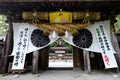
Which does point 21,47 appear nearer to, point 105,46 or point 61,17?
point 61,17

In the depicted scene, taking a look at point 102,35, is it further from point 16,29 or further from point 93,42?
point 16,29

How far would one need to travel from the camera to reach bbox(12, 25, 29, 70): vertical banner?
7.86m

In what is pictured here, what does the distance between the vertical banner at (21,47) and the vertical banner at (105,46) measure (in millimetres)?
3778

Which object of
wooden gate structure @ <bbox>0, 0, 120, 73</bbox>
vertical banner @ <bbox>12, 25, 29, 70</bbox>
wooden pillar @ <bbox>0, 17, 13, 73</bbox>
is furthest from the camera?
wooden pillar @ <bbox>0, 17, 13, 73</bbox>

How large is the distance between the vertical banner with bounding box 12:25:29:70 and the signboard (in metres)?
1.54

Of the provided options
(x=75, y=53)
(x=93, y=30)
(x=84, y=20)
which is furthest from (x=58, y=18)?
(x=75, y=53)

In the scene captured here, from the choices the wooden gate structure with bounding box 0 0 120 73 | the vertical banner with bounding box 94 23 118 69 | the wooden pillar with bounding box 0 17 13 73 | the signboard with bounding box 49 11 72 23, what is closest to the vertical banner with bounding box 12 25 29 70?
the wooden gate structure with bounding box 0 0 120 73

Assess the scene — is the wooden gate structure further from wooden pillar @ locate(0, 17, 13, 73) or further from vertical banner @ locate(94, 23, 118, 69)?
vertical banner @ locate(94, 23, 118, 69)

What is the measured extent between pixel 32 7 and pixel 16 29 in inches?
60.5

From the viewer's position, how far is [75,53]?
10.0 meters

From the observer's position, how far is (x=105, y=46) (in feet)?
27.2

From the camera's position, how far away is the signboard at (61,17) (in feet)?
27.5

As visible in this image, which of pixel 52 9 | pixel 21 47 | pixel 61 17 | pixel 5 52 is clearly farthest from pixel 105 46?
pixel 5 52

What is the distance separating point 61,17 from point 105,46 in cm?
274
